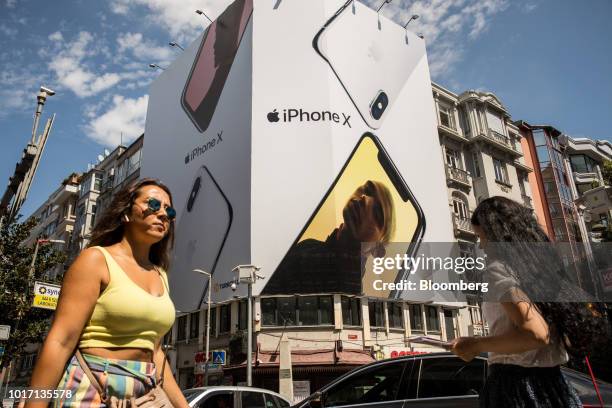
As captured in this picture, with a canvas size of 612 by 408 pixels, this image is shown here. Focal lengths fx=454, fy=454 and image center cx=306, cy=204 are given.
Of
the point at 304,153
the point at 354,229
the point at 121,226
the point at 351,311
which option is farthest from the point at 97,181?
the point at 121,226

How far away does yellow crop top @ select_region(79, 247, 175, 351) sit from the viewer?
5.84ft

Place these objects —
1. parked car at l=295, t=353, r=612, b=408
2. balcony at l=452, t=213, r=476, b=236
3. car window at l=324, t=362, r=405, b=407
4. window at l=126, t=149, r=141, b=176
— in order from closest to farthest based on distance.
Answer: parked car at l=295, t=353, r=612, b=408, car window at l=324, t=362, r=405, b=407, balcony at l=452, t=213, r=476, b=236, window at l=126, t=149, r=141, b=176

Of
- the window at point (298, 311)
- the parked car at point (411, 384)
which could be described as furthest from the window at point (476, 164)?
the parked car at point (411, 384)

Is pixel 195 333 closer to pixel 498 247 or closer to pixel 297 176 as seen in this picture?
pixel 297 176

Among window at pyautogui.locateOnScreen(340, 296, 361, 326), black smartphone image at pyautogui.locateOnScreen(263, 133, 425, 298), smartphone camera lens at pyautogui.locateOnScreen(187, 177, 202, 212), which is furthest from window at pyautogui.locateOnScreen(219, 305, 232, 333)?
smartphone camera lens at pyautogui.locateOnScreen(187, 177, 202, 212)

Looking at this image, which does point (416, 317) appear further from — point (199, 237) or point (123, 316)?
point (123, 316)

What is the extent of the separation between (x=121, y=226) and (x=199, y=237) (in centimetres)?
2770

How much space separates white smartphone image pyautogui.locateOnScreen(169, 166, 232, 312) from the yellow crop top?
25.1 metres

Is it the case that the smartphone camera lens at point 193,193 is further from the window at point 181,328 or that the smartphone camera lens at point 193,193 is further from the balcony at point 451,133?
the balcony at point 451,133

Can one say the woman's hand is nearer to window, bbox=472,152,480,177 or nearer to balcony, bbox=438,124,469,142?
balcony, bbox=438,124,469,142

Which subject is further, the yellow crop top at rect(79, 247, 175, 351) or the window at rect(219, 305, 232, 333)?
the window at rect(219, 305, 232, 333)

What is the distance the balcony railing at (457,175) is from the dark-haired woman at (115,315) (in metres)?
33.1

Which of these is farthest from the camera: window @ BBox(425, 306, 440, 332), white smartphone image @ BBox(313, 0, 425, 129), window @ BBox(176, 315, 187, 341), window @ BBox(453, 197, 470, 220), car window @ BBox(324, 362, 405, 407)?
window @ BBox(453, 197, 470, 220)

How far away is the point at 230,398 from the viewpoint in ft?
24.5
